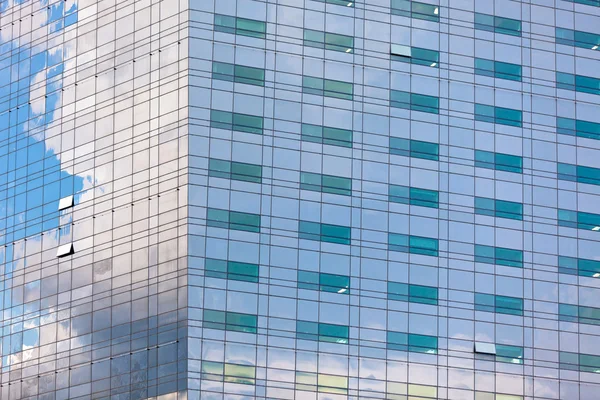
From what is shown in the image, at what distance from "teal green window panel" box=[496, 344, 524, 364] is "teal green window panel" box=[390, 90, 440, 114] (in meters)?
17.3

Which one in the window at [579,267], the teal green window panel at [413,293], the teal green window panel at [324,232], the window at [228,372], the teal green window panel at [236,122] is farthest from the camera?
the window at [579,267]

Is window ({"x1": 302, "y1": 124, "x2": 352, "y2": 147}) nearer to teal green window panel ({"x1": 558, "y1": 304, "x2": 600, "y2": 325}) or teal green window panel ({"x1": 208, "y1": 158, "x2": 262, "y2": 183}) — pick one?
teal green window panel ({"x1": 208, "y1": 158, "x2": 262, "y2": 183})

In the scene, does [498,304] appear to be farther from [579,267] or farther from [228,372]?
[228,372]

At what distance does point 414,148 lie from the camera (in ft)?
355

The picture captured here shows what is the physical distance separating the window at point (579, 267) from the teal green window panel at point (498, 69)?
13693 mm

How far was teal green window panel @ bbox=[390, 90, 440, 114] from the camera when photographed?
108 meters

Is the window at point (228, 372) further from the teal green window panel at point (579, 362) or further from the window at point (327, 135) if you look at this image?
the teal green window panel at point (579, 362)

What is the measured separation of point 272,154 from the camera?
103938mm

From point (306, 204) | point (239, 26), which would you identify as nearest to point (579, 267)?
point (306, 204)

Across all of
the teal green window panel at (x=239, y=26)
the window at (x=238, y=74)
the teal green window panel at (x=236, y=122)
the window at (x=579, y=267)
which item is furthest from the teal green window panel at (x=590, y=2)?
the teal green window panel at (x=236, y=122)

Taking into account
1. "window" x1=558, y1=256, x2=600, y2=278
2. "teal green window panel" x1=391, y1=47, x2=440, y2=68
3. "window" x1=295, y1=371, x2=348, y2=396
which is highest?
"teal green window panel" x1=391, y1=47, x2=440, y2=68

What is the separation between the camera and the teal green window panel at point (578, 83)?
374ft

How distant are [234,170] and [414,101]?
1486 cm

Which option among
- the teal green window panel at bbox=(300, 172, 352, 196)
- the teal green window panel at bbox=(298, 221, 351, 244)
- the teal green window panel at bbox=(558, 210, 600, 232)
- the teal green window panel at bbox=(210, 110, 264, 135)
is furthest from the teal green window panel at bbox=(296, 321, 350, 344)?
the teal green window panel at bbox=(558, 210, 600, 232)
